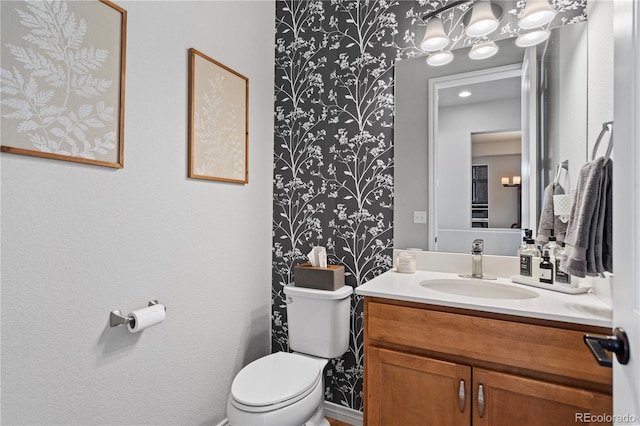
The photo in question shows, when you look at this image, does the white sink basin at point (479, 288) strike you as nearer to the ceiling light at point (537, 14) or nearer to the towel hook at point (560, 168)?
the towel hook at point (560, 168)

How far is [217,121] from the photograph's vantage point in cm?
176

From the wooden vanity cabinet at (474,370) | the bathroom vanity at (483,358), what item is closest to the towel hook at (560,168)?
the bathroom vanity at (483,358)

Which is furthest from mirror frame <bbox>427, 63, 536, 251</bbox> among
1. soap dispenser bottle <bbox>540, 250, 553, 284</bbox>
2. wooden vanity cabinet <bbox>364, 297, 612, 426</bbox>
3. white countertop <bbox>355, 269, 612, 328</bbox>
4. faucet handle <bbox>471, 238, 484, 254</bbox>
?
wooden vanity cabinet <bbox>364, 297, 612, 426</bbox>

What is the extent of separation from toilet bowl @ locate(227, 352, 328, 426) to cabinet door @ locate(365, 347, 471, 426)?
269 millimetres

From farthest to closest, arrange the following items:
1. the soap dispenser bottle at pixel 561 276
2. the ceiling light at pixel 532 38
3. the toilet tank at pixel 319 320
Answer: the toilet tank at pixel 319 320 < the ceiling light at pixel 532 38 < the soap dispenser bottle at pixel 561 276

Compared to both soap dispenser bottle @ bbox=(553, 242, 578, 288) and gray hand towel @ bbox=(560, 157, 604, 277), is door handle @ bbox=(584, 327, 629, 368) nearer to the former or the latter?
gray hand towel @ bbox=(560, 157, 604, 277)

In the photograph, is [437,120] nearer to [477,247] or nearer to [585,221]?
[477,247]

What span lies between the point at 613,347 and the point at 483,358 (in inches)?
21.7

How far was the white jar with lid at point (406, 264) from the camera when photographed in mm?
1737

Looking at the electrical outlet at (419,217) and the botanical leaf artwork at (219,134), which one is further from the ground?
the botanical leaf artwork at (219,134)

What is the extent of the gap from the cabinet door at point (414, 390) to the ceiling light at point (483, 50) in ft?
4.78

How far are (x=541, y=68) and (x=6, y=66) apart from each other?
207cm

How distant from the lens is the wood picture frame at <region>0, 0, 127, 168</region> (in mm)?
1018

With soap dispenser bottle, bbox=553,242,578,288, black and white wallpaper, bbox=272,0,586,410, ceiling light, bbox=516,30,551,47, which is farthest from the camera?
black and white wallpaper, bbox=272,0,586,410
